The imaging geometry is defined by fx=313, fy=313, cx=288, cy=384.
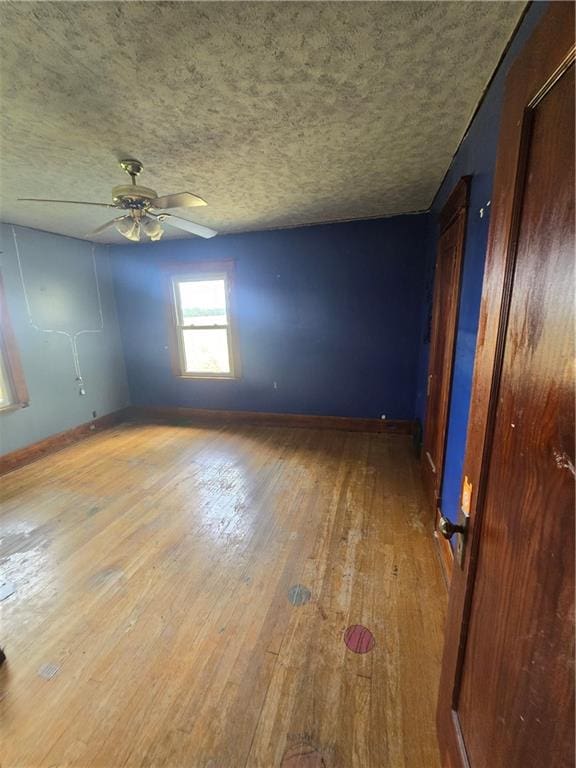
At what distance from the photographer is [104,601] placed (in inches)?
67.0

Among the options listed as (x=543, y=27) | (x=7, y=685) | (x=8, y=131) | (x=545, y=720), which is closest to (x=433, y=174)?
(x=543, y=27)

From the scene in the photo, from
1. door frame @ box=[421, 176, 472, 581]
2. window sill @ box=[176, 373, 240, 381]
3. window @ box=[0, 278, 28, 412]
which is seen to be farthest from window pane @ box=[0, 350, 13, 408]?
door frame @ box=[421, 176, 472, 581]

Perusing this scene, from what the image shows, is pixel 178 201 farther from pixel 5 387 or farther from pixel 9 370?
pixel 5 387

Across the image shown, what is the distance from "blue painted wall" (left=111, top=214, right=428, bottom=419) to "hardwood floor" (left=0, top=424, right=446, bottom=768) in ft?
4.41

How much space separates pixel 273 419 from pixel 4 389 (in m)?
3.00

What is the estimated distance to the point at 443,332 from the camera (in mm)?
2361

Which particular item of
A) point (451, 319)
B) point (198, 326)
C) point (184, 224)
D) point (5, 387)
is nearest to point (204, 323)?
point (198, 326)

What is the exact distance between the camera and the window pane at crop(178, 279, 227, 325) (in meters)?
4.26

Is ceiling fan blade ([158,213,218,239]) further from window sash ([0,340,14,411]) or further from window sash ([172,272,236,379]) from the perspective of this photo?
window sash ([0,340,14,411])

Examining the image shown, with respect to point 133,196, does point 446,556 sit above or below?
below

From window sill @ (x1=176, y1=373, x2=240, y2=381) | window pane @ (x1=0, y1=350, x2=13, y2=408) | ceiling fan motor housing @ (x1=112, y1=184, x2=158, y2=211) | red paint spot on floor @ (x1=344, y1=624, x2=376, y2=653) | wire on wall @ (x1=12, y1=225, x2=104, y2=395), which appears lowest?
red paint spot on floor @ (x1=344, y1=624, x2=376, y2=653)

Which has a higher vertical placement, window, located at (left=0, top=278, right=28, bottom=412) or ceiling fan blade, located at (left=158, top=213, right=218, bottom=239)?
ceiling fan blade, located at (left=158, top=213, right=218, bottom=239)

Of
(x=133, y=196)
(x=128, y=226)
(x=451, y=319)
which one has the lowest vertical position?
(x=451, y=319)

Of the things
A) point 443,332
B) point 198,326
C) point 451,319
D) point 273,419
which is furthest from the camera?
point 198,326
